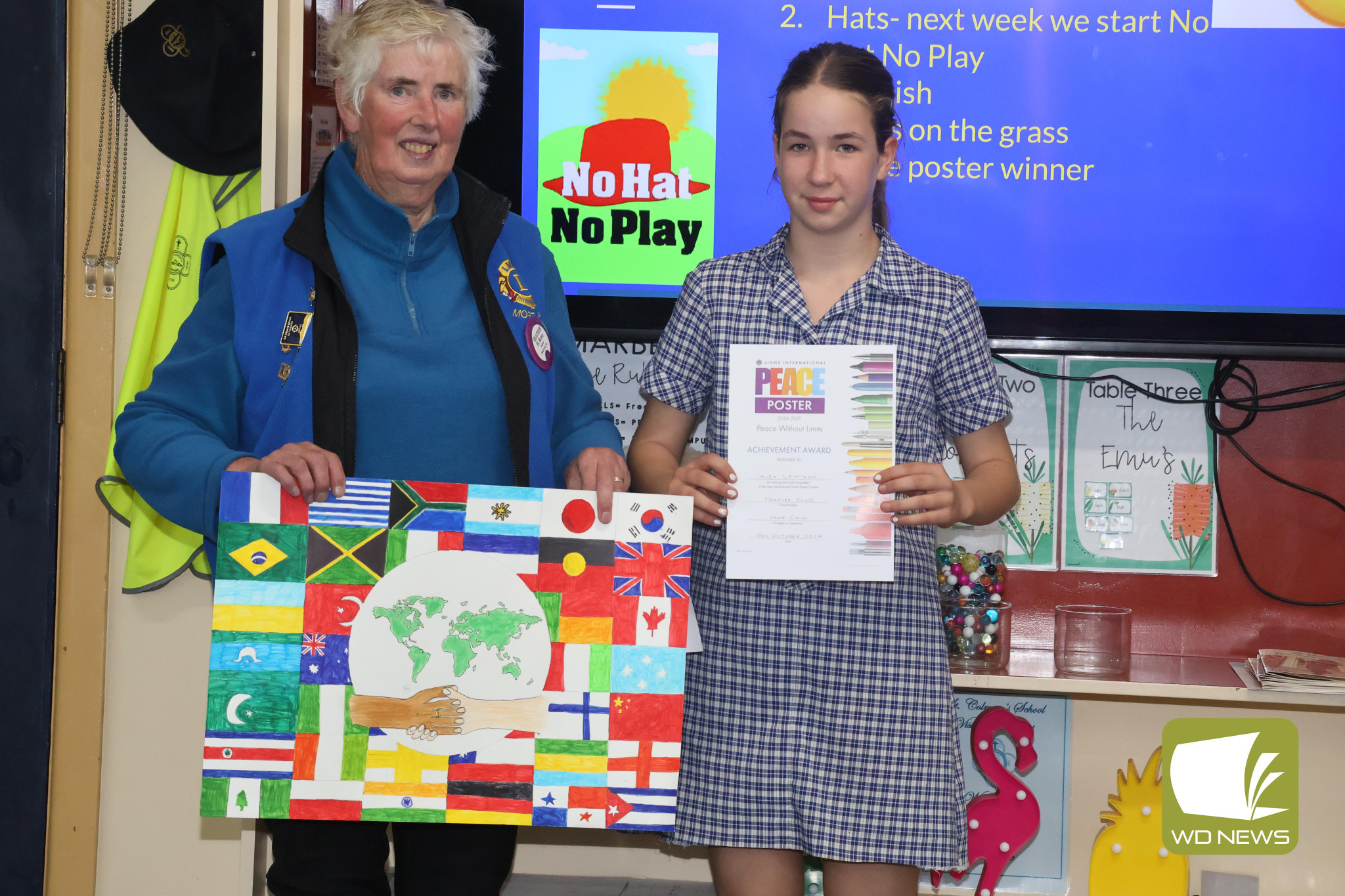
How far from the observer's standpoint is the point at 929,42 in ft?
6.84

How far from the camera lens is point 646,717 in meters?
1.34

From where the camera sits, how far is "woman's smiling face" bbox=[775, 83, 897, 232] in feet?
4.57

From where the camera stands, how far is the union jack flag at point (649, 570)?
1.36m

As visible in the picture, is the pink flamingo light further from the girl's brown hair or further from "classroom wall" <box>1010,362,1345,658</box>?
the girl's brown hair

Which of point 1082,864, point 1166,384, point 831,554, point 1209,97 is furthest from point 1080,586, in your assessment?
point 831,554

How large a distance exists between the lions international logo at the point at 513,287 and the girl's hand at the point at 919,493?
1.82 feet

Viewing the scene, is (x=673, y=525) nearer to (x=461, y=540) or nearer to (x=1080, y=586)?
(x=461, y=540)

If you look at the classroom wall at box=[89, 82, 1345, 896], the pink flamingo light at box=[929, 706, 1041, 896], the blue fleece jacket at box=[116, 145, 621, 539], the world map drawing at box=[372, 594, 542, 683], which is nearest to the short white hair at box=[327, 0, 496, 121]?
the blue fleece jacket at box=[116, 145, 621, 539]

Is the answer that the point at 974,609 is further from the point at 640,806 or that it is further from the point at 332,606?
the point at 332,606

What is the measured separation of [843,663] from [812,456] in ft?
0.92

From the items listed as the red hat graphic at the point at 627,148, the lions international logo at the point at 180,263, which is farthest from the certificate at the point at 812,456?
the lions international logo at the point at 180,263

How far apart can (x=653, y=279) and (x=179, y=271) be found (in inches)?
37.5

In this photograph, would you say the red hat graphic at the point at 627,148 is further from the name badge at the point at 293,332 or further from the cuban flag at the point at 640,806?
the cuban flag at the point at 640,806

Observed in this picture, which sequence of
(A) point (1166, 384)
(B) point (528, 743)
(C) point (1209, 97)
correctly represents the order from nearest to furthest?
(B) point (528, 743), (C) point (1209, 97), (A) point (1166, 384)
